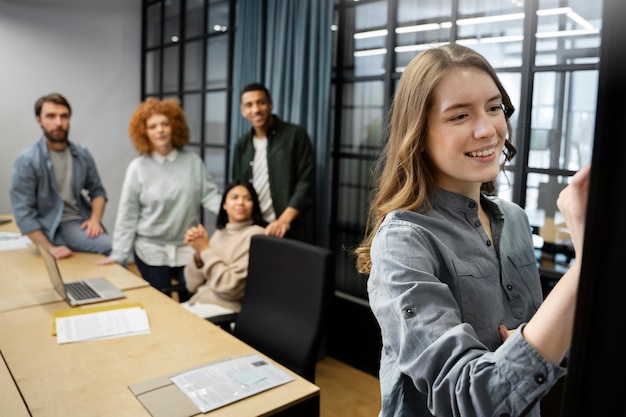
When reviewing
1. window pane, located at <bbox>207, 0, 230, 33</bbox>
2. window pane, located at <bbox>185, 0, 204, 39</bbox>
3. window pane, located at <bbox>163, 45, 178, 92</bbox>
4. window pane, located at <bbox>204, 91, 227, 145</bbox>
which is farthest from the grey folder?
window pane, located at <bbox>163, 45, 178, 92</bbox>

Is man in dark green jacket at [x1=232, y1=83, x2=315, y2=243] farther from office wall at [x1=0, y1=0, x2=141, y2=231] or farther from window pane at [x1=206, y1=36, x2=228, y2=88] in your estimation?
office wall at [x1=0, y1=0, x2=141, y2=231]

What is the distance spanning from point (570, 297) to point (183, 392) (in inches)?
38.5

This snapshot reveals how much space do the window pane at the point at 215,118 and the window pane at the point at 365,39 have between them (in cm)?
136

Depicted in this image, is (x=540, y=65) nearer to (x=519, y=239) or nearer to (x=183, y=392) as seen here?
(x=519, y=239)

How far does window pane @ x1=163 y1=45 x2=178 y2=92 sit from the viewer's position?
462 cm

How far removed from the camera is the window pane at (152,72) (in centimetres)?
498

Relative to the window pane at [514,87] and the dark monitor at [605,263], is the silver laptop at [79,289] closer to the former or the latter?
the window pane at [514,87]

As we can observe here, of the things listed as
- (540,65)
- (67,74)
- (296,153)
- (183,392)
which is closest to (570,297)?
(183,392)

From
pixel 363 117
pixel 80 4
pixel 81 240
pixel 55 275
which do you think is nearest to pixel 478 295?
pixel 55 275

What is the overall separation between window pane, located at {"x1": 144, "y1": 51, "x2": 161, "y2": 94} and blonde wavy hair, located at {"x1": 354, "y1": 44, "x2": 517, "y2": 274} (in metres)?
4.50

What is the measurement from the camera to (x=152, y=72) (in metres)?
5.09

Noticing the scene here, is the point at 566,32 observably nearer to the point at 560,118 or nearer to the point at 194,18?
the point at 560,118

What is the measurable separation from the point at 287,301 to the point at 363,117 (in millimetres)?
1404

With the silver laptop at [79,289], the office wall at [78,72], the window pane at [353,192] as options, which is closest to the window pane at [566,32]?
the window pane at [353,192]
